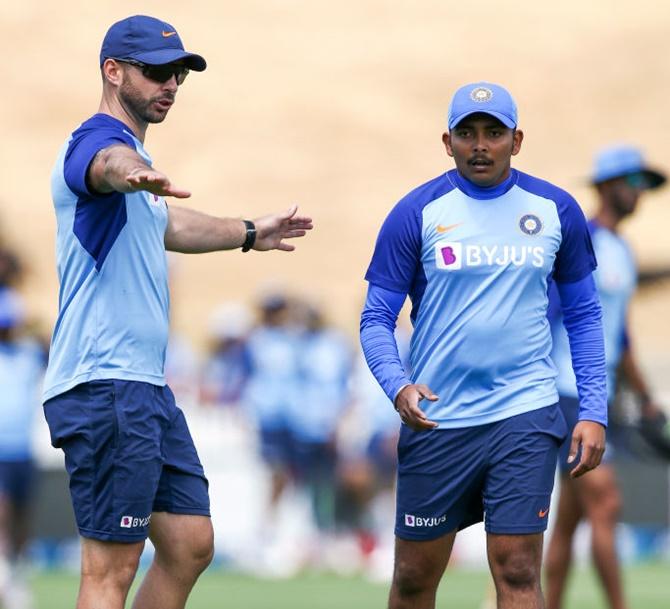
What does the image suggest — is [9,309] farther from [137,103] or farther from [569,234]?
[569,234]

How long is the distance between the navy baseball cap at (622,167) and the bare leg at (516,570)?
3537 millimetres

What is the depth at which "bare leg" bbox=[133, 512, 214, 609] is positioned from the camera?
750cm

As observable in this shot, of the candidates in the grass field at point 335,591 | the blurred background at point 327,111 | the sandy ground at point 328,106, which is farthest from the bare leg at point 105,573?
the sandy ground at point 328,106

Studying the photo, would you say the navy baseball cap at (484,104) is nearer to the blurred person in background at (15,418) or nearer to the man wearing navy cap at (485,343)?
the man wearing navy cap at (485,343)

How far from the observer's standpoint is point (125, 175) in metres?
6.59

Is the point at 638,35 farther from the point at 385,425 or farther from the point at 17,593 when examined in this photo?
the point at 17,593

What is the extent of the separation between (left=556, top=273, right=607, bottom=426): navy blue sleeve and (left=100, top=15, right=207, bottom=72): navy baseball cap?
1832 mm

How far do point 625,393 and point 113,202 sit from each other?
4778 mm

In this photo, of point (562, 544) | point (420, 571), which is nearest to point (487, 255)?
point (420, 571)

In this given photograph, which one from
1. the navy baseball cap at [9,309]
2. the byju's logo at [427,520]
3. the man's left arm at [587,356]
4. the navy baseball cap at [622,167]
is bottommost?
the byju's logo at [427,520]

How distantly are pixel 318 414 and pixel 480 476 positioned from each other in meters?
11.6

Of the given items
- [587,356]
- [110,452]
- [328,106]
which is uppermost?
[328,106]

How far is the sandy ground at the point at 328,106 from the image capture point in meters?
47.8

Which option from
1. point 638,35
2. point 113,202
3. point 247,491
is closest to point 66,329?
point 113,202
